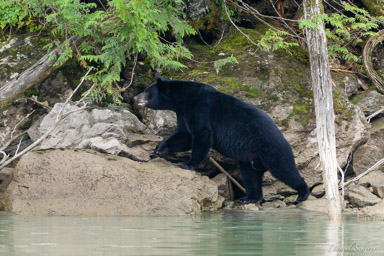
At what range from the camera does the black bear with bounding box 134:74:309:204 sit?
7.15m

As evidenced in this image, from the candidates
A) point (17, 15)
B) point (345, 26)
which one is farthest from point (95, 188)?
point (345, 26)

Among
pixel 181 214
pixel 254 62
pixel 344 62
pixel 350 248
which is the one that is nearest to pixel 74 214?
pixel 181 214

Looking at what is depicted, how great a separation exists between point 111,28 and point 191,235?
4310 mm

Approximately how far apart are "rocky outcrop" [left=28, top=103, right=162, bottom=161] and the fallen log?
0.63 meters

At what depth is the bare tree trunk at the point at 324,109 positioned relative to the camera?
643cm

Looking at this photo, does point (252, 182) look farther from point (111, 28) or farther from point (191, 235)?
point (111, 28)

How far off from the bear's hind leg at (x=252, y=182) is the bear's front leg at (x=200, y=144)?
664 millimetres

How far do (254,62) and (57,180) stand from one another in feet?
13.8

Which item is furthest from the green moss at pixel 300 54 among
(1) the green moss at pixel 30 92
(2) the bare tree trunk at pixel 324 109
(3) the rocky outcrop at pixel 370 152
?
(1) the green moss at pixel 30 92

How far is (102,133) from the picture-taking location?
26.3 feet

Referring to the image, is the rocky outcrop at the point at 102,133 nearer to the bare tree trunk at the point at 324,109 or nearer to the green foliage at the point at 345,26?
the bare tree trunk at the point at 324,109

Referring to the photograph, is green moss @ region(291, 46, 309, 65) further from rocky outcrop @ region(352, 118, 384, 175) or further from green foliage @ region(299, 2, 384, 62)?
rocky outcrop @ region(352, 118, 384, 175)

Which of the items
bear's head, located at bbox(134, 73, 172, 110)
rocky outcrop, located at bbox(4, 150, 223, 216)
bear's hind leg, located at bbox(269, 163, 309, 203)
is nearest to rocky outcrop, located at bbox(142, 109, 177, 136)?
bear's head, located at bbox(134, 73, 172, 110)

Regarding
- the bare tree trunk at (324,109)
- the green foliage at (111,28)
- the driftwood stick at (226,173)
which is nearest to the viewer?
the bare tree trunk at (324,109)
